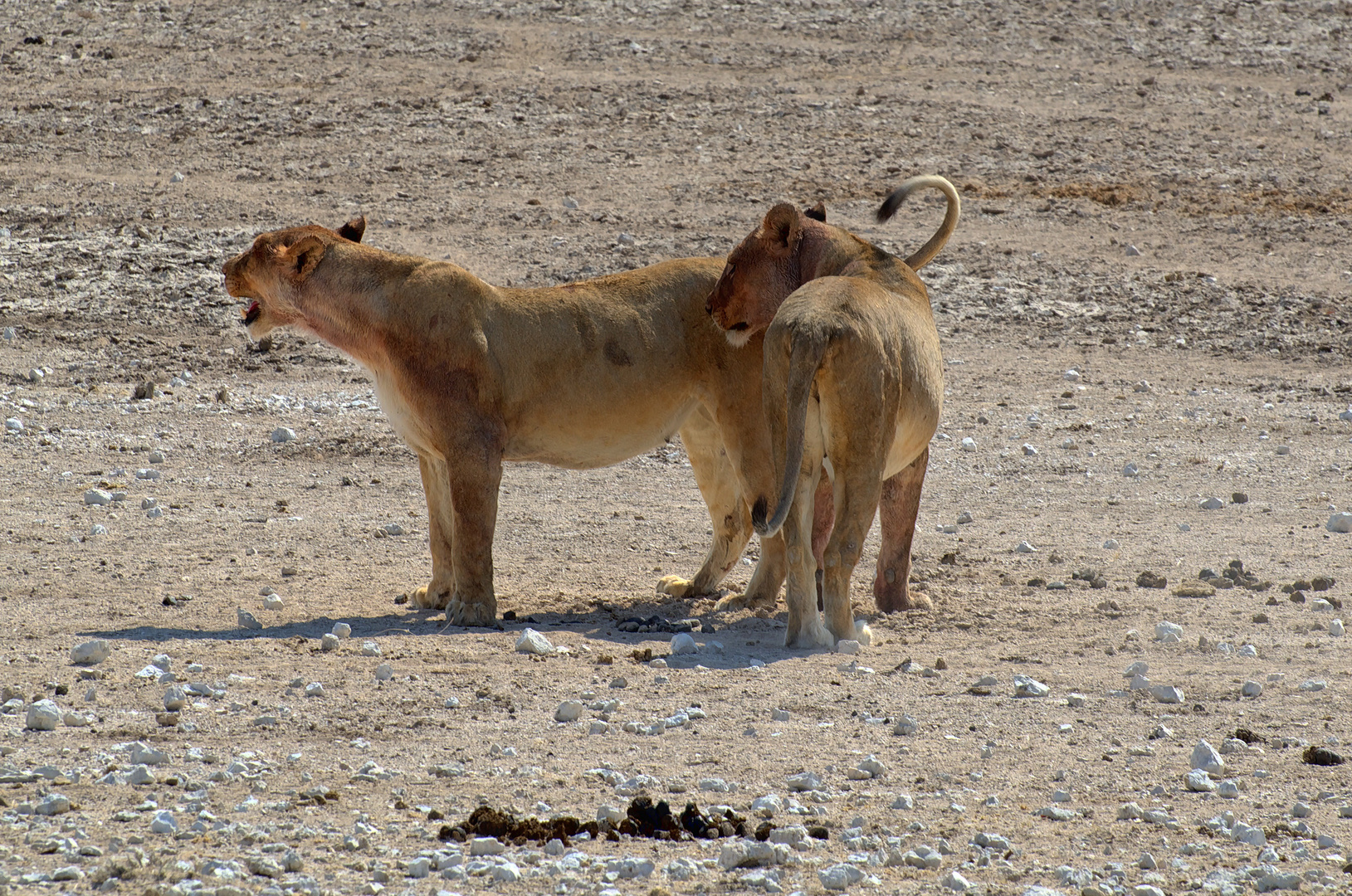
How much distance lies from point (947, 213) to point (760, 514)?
2270 mm

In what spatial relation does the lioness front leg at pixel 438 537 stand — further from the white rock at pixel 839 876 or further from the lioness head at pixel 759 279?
the white rock at pixel 839 876

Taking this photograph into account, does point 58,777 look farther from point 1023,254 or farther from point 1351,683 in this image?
point 1023,254

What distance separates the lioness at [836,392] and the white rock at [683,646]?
0.45 m

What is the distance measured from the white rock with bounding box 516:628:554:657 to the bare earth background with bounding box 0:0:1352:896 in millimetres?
93

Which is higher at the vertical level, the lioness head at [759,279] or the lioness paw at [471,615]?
the lioness head at [759,279]

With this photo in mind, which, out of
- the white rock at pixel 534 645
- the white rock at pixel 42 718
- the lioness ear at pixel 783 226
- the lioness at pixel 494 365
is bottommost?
the white rock at pixel 534 645

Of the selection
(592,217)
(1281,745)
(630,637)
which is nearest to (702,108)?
(592,217)

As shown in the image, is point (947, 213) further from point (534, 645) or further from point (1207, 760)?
point (1207, 760)

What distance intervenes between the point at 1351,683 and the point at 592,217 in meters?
11.5

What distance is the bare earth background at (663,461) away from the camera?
5.08 meters

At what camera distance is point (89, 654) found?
6.57m

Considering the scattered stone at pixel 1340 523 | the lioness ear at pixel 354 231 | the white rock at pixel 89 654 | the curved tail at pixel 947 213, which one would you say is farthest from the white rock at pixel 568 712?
the scattered stone at pixel 1340 523

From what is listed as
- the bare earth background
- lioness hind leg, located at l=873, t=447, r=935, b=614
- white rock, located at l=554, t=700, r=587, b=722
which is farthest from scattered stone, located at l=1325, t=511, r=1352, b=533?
white rock, located at l=554, t=700, r=587, b=722

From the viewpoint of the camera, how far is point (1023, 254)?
16.4 m
